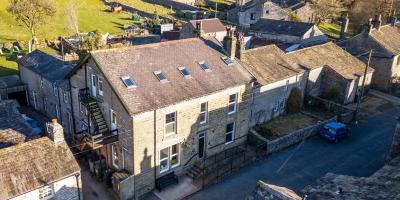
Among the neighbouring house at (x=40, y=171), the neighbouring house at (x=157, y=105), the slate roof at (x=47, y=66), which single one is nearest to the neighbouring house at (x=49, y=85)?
the slate roof at (x=47, y=66)

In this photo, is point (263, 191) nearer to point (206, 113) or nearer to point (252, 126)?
point (206, 113)

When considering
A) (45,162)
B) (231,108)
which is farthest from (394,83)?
(45,162)

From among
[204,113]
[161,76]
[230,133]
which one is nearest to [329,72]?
[230,133]

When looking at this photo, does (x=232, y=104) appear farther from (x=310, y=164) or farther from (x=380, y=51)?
(x=380, y=51)

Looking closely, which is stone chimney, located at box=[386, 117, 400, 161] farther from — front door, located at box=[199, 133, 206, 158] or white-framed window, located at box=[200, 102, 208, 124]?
front door, located at box=[199, 133, 206, 158]

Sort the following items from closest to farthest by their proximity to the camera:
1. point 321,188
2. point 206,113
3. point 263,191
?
point 263,191 < point 321,188 < point 206,113

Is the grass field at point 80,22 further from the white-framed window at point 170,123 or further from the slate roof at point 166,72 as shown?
the white-framed window at point 170,123

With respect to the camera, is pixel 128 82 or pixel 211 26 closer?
pixel 128 82
